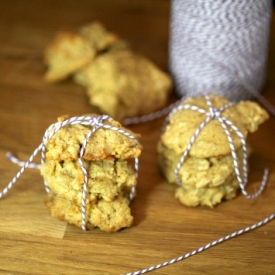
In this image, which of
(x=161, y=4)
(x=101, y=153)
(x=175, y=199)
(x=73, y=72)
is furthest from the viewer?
(x=161, y=4)

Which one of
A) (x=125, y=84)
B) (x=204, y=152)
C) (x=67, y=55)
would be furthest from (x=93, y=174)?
(x=67, y=55)

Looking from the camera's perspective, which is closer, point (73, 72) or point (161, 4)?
point (73, 72)

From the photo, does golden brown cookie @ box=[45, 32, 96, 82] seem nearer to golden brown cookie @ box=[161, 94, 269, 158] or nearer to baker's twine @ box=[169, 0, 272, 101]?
baker's twine @ box=[169, 0, 272, 101]

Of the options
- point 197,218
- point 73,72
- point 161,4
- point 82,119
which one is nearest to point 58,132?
point 82,119

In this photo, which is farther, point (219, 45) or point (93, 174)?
point (219, 45)

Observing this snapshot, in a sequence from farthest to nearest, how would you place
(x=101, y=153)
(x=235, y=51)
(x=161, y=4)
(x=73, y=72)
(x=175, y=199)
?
(x=161, y=4)
(x=73, y=72)
(x=235, y=51)
(x=175, y=199)
(x=101, y=153)

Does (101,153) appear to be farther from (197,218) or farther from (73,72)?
(73,72)

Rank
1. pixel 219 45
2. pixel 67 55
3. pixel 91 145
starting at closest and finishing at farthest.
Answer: pixel 91 145 < pixel 219 45 < pixel 67 55

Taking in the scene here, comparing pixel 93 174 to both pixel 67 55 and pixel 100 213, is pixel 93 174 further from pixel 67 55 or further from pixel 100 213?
pixel 67 55
